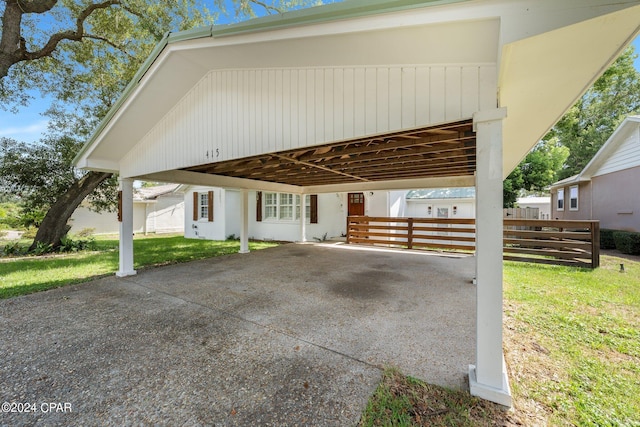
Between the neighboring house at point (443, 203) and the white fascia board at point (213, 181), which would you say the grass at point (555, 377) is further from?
the neighboring house at point (443, 203)

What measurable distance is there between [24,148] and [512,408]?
46.7 feet

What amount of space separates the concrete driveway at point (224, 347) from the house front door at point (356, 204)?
7538mm

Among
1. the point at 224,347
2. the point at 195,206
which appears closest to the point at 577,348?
the point at 224,347

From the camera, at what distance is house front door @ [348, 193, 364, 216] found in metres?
12.6

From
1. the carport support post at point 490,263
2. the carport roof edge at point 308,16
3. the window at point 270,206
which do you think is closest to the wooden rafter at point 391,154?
the carport support post at point 490,263

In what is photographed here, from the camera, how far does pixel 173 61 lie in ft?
12.3

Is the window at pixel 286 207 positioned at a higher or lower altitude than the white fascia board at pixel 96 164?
lower

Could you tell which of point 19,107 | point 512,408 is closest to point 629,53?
point 512,408

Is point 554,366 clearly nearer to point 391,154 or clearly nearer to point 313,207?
point 391,154

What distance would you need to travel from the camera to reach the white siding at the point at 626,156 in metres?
8.74

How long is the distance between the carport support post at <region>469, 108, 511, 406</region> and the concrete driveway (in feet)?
0.86

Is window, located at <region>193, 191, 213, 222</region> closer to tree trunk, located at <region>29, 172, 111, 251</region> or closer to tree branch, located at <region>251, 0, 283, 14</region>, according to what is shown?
tree trunk, located at <region>29, 172, 111, 251</region>

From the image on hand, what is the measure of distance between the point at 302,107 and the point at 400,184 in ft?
20.8

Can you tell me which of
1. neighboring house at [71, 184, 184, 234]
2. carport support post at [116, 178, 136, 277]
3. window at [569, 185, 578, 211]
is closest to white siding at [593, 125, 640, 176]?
window at [569, 185, 578, 211]
